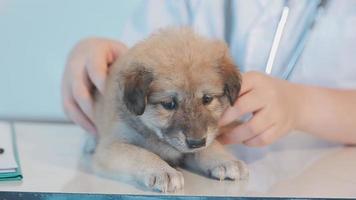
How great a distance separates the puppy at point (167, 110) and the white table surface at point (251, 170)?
0.10 feet

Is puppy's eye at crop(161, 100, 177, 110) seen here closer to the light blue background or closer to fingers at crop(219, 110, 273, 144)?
fingers at crop(219, 110, 273, 144)

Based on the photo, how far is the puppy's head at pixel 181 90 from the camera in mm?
871

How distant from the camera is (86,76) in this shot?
3.80ft

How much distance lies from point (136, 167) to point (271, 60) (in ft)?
1.89

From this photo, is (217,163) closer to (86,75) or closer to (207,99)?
(207,99)

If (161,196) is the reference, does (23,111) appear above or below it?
below

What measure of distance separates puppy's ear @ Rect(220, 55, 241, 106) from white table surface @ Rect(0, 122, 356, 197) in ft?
0.43

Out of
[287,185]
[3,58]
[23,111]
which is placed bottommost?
[23,111]

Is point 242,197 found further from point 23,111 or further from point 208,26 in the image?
point 23,111

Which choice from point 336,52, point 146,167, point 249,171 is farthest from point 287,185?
point 336,52

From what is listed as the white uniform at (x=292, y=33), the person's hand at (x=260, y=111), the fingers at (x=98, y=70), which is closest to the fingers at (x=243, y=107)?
the person's hand at (x=260, y=111)

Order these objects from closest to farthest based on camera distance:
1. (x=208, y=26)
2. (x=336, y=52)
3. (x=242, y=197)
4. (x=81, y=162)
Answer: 1. (x=242, y=197)
2. (x=81, y=162)
3. (x=336, y=52)
4. (x=208, y=26)

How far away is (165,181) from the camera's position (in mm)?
856

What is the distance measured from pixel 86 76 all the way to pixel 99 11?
0.69 metres
